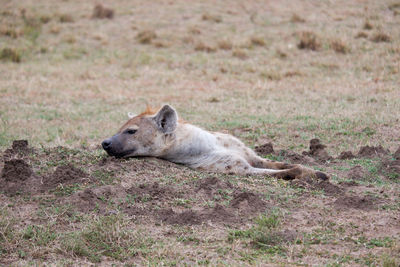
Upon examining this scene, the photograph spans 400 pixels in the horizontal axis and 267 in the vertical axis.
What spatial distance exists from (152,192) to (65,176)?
0.73 metres

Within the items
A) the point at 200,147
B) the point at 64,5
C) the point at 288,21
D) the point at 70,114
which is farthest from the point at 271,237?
the point at 64,5

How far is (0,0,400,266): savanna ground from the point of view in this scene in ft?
11.6

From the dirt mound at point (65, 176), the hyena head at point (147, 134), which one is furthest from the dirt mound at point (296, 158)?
the dirt mound at point (65, 176)

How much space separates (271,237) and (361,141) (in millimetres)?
3589

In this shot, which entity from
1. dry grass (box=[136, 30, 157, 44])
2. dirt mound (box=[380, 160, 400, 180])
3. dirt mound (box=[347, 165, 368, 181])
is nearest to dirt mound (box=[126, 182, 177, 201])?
dirt mound (box=[347, 165, 368, 181])

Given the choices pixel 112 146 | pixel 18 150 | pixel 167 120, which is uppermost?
pixel 167 120

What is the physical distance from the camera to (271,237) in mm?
3523

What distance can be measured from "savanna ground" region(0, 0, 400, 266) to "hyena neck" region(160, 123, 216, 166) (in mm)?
210

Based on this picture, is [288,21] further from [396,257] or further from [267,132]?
[396,257]

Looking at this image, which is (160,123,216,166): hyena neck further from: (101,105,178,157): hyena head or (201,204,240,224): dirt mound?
(201,204,240,224): dirt mound

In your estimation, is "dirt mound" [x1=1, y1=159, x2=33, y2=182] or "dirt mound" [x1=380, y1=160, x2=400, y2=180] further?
"dirt mound" [x1=380, y1=160, x2=400, y2=180]

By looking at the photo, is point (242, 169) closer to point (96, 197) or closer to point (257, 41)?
point (96, 197)

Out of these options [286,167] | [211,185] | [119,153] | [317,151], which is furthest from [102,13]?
[211,185]

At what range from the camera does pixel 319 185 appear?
4672mm
